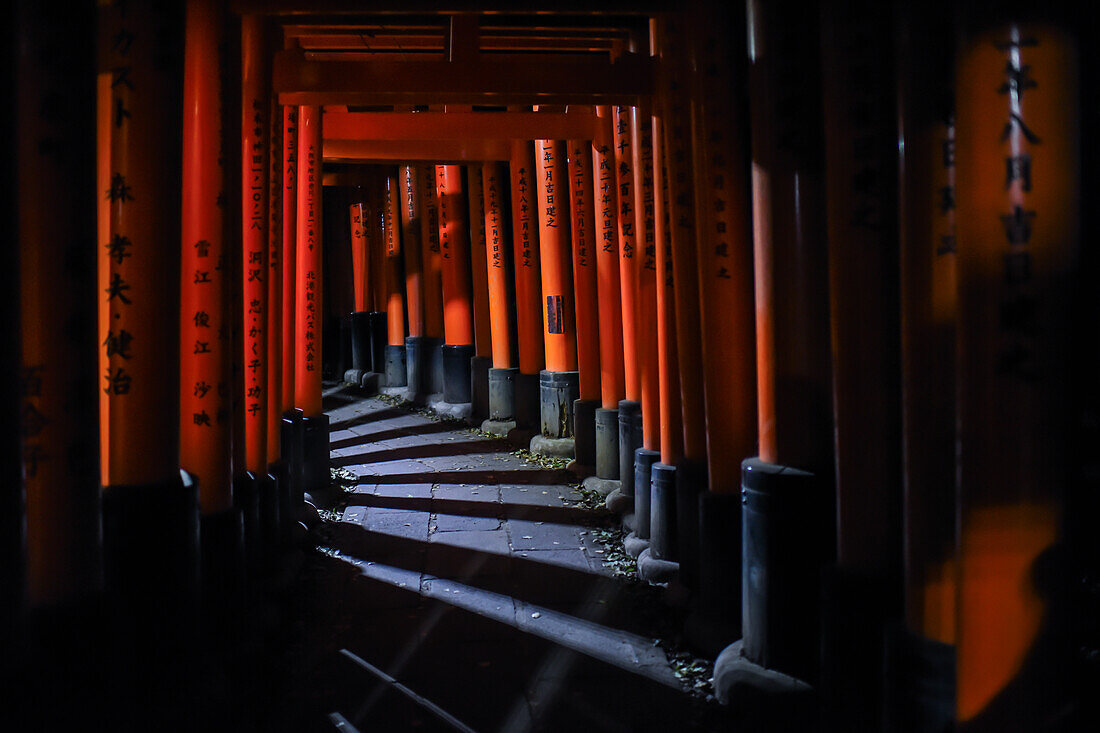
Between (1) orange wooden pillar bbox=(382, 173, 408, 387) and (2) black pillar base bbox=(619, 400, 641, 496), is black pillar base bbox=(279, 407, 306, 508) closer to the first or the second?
(2) black pillar base bbox=(619, 400, 641, 496)

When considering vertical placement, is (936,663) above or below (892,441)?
below

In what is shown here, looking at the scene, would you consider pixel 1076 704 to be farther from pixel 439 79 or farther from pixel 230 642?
pixel 439 79

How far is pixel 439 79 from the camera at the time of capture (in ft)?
19.1

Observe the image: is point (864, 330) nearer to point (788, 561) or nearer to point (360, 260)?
point (788, 561)

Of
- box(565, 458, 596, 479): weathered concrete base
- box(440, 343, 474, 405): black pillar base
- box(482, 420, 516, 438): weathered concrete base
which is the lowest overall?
box(565, 458, 596, 479): weathered concrete base

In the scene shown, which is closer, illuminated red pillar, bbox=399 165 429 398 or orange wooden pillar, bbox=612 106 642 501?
orange wooden pillar, bbox=612 106 642 501

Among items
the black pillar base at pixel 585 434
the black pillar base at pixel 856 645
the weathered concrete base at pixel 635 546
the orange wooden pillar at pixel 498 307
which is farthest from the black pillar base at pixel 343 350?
the black pillar base at pixel 856 645

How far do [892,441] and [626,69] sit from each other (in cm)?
376

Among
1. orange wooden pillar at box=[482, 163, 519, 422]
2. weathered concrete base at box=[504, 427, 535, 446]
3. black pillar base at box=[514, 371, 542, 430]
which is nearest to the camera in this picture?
weathered concrete base at box=[504, 427, 535, 446]

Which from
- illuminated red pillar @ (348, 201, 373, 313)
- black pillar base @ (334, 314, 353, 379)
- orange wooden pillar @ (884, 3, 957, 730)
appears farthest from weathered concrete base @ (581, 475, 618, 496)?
black pillar base @ (334, 314, 353, 379)

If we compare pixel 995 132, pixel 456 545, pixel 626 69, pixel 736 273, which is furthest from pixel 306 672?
pixel 626 69

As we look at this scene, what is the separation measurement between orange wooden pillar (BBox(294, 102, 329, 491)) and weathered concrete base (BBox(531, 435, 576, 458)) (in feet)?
8.52

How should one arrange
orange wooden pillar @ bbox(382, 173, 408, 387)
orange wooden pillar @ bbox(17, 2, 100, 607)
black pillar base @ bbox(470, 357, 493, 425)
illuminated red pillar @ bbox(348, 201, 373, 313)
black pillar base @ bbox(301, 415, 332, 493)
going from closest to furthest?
orange wooden pillar @ bbox(17, 2, 100, 607), black pillar base @ bbox(301, 415, 332, 493), black pillar base @ bbox(470, 357, 493, 425), orange wooden pillar @ bbox(382, 173, 408, 387), illuminated red pillar @ bbox(348, 201, 373, 313)

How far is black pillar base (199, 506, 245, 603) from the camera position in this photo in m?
3.97
